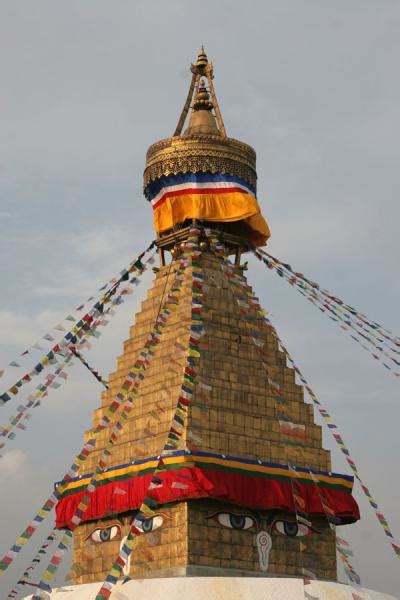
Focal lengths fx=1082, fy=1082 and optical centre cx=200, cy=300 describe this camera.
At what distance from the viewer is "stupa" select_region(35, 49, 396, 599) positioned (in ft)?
68.9

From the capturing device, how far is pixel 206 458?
21.4 meters

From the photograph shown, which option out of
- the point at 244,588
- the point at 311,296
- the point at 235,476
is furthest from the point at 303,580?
the point at 311,296

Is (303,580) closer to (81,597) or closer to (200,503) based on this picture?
(200,503)

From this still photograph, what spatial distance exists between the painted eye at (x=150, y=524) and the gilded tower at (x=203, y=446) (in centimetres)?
3

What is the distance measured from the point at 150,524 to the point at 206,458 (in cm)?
177

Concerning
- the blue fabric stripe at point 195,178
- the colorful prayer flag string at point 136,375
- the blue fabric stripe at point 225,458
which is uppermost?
the blue fabric stripe at point 195,178

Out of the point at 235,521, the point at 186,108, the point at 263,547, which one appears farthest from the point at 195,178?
the point at 263,547

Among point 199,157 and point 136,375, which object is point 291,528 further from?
point 199,157

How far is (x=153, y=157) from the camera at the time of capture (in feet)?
88.2

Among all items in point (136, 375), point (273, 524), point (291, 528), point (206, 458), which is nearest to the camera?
point (206, 458)

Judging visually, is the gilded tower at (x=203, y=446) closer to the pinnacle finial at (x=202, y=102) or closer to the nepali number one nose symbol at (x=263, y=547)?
the nepali number one nose symbol at (x=263, y=547)

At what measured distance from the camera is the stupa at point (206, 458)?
2102 cm

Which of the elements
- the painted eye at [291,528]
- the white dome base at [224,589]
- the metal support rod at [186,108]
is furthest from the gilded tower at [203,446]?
the metal support rod at [186,108]

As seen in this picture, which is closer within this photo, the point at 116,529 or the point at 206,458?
the point at 206,458
